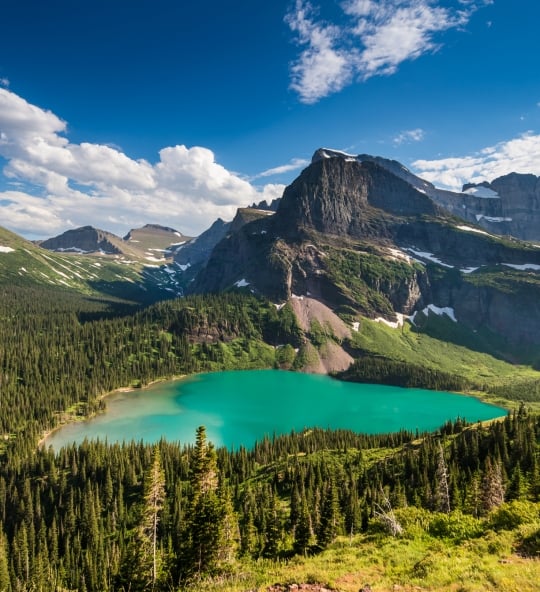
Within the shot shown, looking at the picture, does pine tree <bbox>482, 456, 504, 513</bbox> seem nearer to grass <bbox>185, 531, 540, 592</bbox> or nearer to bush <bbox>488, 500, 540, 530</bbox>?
bush <bbox>488, 500, 540, 530</bbox>

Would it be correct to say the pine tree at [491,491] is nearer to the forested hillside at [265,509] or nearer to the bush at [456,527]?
the forested hillside at [265,509]

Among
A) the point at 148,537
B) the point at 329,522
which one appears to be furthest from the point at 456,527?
the point at 329,522

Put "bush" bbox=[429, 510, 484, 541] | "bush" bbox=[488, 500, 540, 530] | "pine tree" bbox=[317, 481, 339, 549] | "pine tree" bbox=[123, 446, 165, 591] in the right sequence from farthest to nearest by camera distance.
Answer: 1. "pine tree" bbox=[317, 481, 339, 549]
2. "pine tree" bbox=[123, 446, 165, 591]
3. "bush" bbox=[429, 510, 484, 541]
4. "bush" bbox=[488, 500, 540, 530]

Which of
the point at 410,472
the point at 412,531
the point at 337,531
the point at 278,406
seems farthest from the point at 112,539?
the point at 278,406

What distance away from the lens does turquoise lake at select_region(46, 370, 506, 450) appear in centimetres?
11950

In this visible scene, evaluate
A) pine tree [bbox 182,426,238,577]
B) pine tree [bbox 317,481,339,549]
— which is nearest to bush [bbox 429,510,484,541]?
pine tree [bbox 182,426,238,577]

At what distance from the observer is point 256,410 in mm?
145125

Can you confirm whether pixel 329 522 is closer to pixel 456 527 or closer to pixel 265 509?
pixel 265 509

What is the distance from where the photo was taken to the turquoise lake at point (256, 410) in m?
120

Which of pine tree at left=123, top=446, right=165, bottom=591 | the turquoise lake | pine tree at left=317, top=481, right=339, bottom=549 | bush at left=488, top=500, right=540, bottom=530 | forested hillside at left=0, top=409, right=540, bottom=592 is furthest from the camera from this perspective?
the turquoise lake

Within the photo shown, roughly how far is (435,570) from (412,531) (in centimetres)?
1050

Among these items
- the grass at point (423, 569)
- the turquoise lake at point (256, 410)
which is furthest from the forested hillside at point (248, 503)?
the turquoise lake at point (256, 410)

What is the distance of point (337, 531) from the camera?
179ft

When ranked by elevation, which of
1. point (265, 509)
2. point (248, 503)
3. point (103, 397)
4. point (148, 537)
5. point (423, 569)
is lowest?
point (103, 397)
